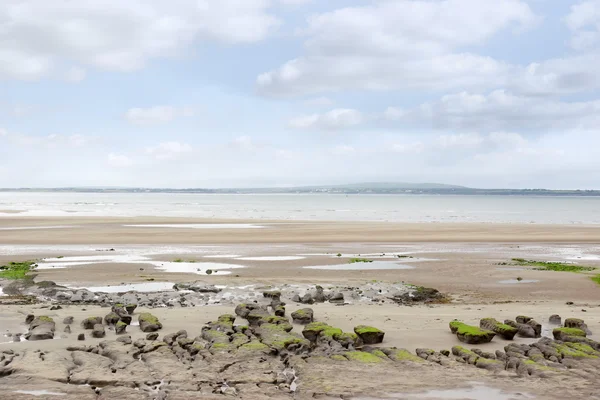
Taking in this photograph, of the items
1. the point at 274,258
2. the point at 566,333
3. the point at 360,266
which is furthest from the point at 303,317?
the point at 274,258

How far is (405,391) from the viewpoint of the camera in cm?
785

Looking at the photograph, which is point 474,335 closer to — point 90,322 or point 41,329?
point 90,322

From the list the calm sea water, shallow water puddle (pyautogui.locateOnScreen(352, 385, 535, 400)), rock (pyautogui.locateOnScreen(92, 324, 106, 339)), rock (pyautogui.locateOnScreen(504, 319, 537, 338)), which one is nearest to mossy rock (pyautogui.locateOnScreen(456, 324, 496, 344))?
rock (pyautogui.locateOnScreen(504, 319, 537, 338))

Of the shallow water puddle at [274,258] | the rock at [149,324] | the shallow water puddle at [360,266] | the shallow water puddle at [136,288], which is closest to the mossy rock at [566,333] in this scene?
the rock at [149,324]

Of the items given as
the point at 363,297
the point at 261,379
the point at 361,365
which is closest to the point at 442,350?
the point at 361,365

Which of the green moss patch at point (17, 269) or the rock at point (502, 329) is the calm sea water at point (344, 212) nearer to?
the green moss patch at point (17, 269)

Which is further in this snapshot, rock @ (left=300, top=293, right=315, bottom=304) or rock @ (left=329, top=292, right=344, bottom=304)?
rock @ (left=329, top=292, right=344, bottom=304)

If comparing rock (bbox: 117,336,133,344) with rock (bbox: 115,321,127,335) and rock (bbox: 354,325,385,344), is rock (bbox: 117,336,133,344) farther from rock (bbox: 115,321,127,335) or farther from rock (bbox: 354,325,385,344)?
rock (bbox: 354,325,385,344)

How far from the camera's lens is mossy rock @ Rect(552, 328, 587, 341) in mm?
10656

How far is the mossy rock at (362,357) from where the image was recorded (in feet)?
29.8

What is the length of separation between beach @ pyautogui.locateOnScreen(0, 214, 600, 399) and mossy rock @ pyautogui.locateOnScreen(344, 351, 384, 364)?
291 mm

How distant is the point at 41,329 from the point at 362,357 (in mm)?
6539

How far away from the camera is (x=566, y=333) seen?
35.1 ft

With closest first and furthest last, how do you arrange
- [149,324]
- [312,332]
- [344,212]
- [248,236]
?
[312,332] < [149,324] < [248,236] < [344,212]
